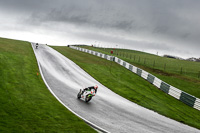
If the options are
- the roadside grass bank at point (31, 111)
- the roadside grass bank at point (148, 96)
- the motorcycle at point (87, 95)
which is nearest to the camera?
the roadside grass bank at point (31, 111)

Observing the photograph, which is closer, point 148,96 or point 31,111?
point 31,111

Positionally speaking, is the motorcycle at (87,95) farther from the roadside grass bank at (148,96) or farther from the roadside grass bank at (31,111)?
the roadside grass bank at (148,96)

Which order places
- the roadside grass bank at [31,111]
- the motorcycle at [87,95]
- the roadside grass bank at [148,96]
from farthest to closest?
the roadside grass bank at [148,96] < the motorcycle at [87,95] < the roadside grass bank at [31,111]

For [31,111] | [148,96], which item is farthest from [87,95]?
[148,96]

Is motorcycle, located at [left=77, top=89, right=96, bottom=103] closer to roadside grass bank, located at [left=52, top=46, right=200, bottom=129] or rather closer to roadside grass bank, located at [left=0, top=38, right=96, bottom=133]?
roadside grass bank, located at [left=0, top=38, right=96, bottom=133]

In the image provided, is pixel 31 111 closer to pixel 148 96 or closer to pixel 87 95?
pixel 87 95

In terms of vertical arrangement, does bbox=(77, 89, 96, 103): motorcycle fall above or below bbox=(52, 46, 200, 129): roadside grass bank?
above

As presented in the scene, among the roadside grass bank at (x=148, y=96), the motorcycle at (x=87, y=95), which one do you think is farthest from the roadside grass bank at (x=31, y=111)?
the roadside grass bank at (x=148, y=96)

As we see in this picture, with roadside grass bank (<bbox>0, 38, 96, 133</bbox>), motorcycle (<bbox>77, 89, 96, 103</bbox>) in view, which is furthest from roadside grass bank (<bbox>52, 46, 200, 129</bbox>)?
roadside grass bank (<bbox>0, 38, 96, 133</bbox>)

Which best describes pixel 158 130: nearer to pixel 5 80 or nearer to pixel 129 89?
pixel 129 89

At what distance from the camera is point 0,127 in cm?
814

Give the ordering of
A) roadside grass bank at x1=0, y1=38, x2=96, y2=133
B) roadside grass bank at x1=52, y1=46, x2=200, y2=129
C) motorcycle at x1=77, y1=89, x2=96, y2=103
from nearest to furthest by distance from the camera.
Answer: roadside grass bank at x1=0, y1=38, x2=96, y2=133
motorcycle at x1=77, y1=89, x2=96, y2=103
roadside grass bank at x1=52, y1=46, x2=200, y2=129

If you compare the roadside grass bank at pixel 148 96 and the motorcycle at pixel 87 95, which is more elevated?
the motorcycle at pixel 87 95

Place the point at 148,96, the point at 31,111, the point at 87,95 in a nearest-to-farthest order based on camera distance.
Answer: the point at 31,111 < the point at 87,95 < the point at 148,96
